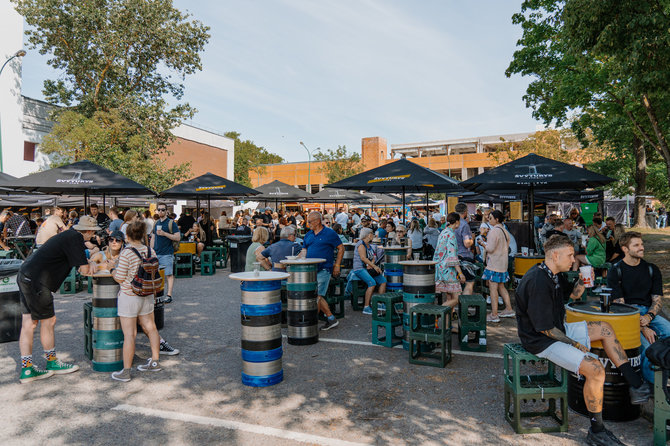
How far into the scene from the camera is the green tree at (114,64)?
83.2 ft

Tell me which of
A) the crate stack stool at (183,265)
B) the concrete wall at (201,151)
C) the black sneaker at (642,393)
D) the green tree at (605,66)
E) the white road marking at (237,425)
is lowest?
the white road marking at (237,425)

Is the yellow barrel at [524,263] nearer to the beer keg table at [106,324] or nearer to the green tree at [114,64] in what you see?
the beer keg table at [106,324]

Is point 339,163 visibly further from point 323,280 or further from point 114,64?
point 323,280

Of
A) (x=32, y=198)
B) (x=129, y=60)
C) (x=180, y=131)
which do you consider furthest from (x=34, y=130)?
(x=180, y=131)

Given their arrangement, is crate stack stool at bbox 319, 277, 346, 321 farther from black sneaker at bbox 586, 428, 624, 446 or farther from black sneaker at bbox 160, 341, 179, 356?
black sneaker at bbox 586, 428, 624, 446

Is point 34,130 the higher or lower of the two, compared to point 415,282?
higher

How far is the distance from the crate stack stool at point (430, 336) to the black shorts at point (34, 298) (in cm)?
426

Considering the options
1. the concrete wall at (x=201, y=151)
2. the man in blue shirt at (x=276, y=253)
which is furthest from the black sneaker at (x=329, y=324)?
the concrete wall at (x=201, y=151)

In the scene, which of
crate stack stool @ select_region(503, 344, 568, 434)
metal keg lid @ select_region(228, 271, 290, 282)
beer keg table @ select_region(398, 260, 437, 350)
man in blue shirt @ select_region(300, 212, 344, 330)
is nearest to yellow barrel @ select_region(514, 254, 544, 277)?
beer keg table @ select_region(398, 260, 437, 350)

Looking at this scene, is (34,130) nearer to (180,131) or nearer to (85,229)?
(180,131)

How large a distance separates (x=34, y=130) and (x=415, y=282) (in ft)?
102

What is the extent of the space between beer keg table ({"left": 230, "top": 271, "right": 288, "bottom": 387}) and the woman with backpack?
47.1 inches

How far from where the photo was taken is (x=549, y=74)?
16.6m

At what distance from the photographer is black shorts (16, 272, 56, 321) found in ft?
16.3
